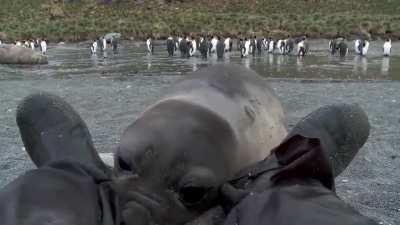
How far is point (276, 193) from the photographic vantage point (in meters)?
1.41

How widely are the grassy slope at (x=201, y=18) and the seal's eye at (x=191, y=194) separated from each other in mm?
35218

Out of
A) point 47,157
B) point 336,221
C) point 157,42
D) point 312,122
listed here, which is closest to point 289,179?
point 336,221

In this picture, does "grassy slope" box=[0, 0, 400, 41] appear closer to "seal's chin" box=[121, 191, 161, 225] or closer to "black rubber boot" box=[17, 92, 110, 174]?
"black rubber boot" box=[17, 92, 110, 174]

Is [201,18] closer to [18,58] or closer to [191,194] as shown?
→ [18,58]

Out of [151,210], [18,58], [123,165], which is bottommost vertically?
[18,58]

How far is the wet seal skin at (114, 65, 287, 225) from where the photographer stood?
179 cm

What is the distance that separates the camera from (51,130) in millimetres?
2256

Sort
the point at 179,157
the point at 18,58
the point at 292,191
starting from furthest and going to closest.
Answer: the point at 18,58 < the point at 179,157 < the point at 292,191

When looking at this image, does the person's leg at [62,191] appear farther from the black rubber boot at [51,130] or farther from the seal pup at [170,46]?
the seal pup at [170,46]

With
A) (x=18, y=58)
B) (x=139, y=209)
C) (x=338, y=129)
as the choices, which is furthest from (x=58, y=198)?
(x=18, y=58)

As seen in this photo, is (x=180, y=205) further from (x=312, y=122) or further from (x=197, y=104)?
(x=312, y=122)

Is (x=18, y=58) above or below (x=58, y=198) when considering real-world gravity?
below

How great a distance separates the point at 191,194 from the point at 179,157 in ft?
0.43

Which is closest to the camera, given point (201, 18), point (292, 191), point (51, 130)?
point (292, 191)
